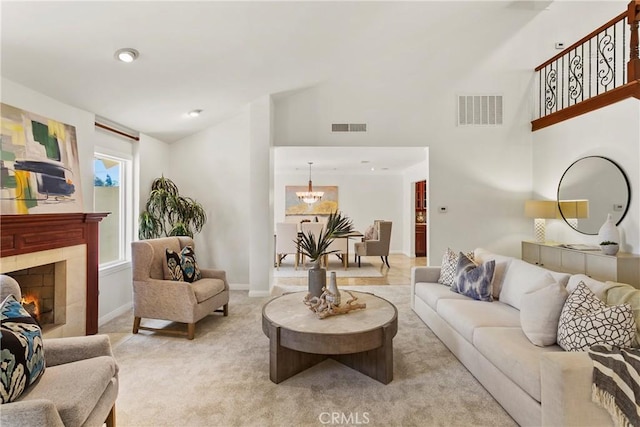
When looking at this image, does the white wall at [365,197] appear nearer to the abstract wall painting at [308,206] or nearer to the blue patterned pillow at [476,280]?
the abstract wall painting at [308,206]

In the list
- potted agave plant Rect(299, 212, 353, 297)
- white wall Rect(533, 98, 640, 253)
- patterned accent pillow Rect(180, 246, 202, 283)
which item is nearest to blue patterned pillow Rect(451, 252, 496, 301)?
potted agave plant Rect(299, 212, 353, 297)

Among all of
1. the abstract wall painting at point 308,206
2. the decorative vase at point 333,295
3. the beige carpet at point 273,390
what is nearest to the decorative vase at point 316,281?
the decorative vase at point 333,295

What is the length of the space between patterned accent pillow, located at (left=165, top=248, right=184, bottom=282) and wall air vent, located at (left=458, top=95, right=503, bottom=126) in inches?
183

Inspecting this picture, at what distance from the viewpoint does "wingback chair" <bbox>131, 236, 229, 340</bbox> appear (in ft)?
10.2

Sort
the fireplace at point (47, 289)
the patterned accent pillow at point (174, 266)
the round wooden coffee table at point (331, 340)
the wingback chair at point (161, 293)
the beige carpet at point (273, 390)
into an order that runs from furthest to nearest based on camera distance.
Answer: the patterned accent pillow at point (174, 266) → the wingback chair at point (161, 293) → the fireplace at point (47, 289) → the round wooden coffee table at point (331, 340) → the beige carpet at point (273, 390)

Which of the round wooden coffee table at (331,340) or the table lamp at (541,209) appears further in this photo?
the table lamp at (541,209)

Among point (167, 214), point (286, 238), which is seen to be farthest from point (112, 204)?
point (286, 238)

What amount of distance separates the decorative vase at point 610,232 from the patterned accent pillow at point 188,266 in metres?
4.60

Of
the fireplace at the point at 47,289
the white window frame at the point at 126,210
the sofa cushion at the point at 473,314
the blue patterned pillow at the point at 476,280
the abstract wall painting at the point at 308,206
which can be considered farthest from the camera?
the abstract wall painting at the point at 308,206

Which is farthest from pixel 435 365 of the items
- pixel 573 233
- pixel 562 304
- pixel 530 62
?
pixel 530 62

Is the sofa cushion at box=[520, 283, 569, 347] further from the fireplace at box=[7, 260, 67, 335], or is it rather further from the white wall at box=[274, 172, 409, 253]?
the white wall at box=[274, 172, 409, 253]

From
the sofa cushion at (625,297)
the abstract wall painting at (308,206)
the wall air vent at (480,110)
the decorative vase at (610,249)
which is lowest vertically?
the sofa cushion at (625,297)

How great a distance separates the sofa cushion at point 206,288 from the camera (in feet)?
10.7

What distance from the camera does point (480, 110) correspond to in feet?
17.1
